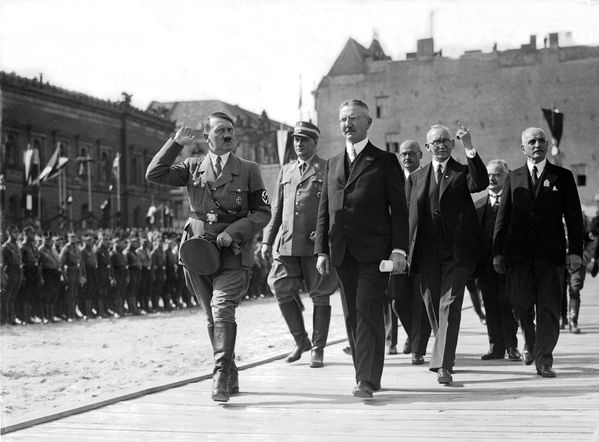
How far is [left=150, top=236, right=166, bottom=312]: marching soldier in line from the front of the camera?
23781 millimetres

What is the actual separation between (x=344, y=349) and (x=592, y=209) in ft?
152

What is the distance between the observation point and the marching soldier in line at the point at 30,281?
1933 cm

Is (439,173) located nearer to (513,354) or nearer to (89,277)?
(513,354)

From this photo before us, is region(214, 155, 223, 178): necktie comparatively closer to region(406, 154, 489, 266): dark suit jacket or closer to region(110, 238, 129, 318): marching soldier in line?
region(406, 154, 489, 266): dark suit jacket

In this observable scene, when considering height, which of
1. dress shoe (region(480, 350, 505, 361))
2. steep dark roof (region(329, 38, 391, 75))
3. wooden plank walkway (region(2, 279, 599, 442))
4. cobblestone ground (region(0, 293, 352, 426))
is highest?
steep dark roof (region(329, 38, 391, 75))

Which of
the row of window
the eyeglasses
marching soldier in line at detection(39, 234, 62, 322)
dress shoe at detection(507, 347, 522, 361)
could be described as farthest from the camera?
the row of window

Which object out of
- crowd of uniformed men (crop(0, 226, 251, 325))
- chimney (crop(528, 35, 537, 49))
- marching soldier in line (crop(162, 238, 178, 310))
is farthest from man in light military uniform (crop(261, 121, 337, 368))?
chimney (crop(528, 35, 537, 49))

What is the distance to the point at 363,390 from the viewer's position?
6.79 m

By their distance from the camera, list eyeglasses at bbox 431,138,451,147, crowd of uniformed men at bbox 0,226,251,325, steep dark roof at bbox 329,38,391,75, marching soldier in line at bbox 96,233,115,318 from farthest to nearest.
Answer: steep dark roof at bbox 329,38,391,75
marching soldier in line at bbox 96,233,115,318
crowd of uniformed men at bbox 0,226,251,325
eyeglasses at bbox 431,138,451,147

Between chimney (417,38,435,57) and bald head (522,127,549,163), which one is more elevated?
chimney (417,38,435,57)

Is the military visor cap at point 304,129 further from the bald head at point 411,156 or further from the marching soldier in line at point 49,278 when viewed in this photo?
the marching soldier in line at point 49,278

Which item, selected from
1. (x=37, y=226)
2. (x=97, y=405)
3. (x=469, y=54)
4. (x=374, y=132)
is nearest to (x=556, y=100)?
(x=469, y=54)

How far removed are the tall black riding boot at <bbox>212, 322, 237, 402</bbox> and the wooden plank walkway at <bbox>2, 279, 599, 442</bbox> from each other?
155 mm

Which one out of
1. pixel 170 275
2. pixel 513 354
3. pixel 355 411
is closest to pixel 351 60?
pixel 170 275
